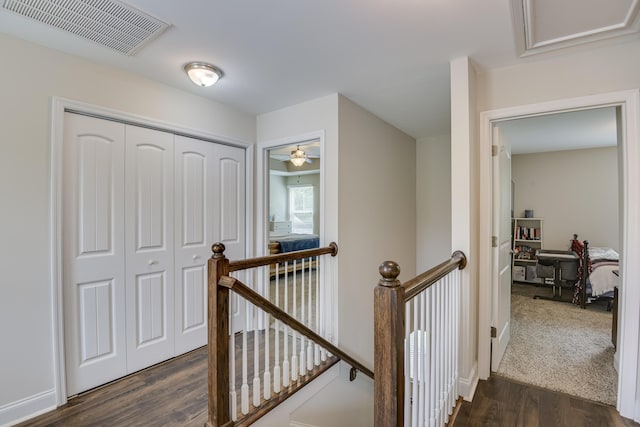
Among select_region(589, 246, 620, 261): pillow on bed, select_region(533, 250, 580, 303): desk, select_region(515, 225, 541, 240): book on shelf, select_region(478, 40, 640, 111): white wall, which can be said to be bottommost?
select_region(533, 250, 580, 303): desk

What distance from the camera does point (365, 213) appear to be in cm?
318

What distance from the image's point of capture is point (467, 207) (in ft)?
6.95

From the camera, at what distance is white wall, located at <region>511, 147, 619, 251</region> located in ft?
17.2

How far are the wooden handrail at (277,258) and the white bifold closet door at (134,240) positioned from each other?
1.05m

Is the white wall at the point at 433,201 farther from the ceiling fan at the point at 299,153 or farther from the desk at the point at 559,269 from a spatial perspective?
the ceiling fan at the point at 299,153

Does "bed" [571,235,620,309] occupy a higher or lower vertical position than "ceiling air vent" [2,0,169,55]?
lower

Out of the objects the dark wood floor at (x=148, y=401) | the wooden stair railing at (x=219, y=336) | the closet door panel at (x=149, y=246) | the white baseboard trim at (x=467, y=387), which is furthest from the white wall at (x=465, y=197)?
the closet door panel at (x=149, y=246)

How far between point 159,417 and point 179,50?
2450mm

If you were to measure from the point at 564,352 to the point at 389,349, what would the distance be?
2.80 m

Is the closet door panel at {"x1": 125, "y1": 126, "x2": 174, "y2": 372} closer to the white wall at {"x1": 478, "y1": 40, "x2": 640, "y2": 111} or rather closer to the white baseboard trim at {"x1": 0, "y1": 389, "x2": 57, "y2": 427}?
the white baseboard trim at {"x1": 0, "y1": 389, "x2": 57, "y2": 427}

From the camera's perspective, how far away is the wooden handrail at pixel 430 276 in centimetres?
123

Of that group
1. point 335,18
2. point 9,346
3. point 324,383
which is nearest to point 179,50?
point 335,18

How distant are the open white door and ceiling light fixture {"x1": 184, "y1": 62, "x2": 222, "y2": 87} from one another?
7.42 ft

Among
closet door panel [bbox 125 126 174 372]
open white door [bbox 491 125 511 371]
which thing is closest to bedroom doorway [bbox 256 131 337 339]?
closet door panel [bbox 125 126 174 372]
